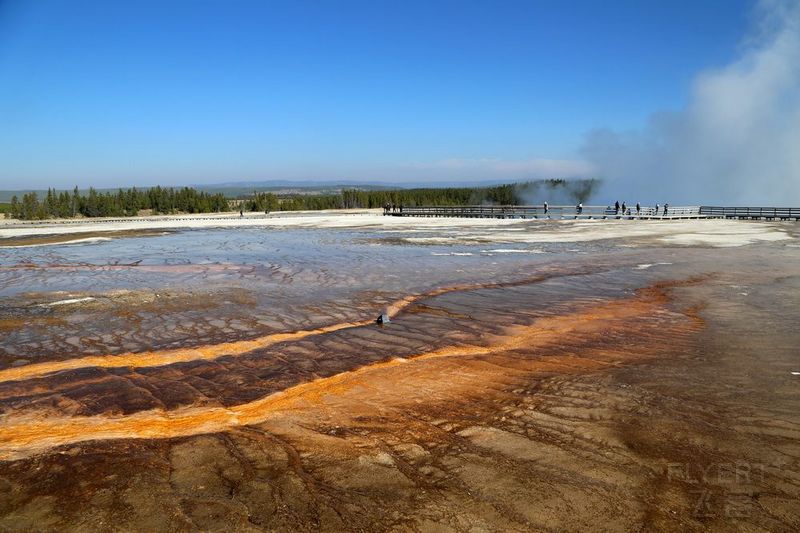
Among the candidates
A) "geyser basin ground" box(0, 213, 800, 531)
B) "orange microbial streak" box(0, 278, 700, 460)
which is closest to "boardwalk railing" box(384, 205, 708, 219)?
"geyser basin ground" box(0, 213, 800, 531)

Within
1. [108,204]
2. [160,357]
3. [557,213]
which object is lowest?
[160,357]

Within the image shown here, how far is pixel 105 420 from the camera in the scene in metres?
5.54

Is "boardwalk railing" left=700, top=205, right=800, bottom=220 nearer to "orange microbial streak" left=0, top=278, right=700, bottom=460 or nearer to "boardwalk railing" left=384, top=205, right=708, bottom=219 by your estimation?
"boardwalk railing" left=384, top=205, right=708, bottom=219

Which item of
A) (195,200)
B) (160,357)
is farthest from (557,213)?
(195,200)

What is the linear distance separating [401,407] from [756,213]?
163ft

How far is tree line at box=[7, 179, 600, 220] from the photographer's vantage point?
68.1 m

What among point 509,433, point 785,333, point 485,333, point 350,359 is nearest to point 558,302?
point 485,333

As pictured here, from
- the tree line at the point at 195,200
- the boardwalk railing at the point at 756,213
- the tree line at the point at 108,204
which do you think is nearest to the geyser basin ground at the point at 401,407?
the boardwalk railing at the point at 756,213

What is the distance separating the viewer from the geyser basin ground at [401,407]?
3885 millimetres

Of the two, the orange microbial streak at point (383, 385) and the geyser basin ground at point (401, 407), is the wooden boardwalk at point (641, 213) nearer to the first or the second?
the geyser basin ground at point (401, 407)

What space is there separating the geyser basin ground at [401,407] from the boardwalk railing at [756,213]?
35.0 meters

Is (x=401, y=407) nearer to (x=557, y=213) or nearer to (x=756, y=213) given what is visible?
(x=557, y=213)

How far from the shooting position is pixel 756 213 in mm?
45688

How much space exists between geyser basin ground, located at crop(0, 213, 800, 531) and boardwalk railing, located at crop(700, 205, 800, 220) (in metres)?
35.0
